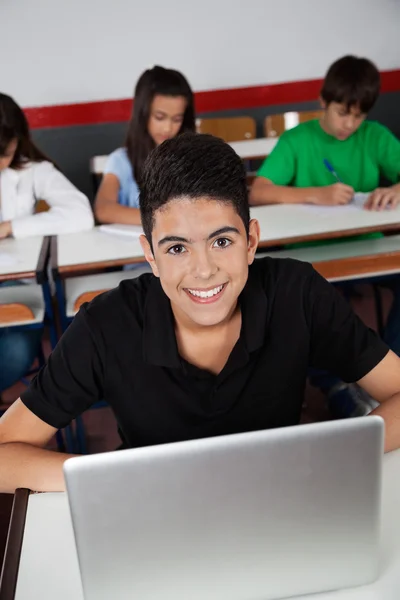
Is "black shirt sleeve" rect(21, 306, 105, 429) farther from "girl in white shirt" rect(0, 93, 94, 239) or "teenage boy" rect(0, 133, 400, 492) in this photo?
"girl in white shirt" rect(0, 93, 94, 239)

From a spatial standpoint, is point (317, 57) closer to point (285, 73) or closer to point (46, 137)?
point (285, 73)

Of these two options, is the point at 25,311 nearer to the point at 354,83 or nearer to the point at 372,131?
the point at 354,83

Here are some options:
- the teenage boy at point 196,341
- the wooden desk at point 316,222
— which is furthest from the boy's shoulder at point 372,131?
the teenage boy at point 196,341

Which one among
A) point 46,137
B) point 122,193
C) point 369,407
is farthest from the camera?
point 46,137

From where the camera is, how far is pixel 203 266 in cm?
95

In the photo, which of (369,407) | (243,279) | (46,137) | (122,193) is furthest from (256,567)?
(46,137)

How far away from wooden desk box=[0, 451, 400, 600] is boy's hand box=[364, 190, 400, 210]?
146cm

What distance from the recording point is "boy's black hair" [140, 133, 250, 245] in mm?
930

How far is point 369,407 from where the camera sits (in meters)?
1.47

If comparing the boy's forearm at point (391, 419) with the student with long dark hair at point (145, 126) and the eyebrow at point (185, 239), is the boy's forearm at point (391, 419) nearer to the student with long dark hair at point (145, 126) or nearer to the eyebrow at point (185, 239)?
the eyebrow at point (185, 239)

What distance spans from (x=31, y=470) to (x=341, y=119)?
70.9 inches

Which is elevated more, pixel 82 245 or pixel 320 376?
pixel 82 245

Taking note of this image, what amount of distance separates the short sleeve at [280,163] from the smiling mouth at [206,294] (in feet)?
5.15

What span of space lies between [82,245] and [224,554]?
5.30 ft
